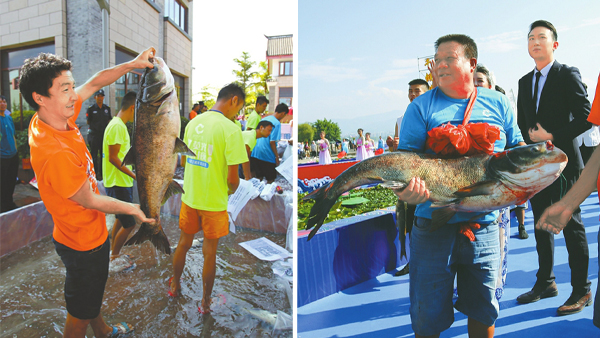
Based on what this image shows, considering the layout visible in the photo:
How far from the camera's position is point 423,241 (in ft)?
4.93

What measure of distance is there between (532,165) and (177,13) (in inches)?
92.4

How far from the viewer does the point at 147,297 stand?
2465mm

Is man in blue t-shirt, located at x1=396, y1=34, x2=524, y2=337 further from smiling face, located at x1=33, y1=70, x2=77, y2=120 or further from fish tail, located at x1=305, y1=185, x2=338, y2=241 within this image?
smiling face, located at x1=33, y1=70, x2=77, y2=120

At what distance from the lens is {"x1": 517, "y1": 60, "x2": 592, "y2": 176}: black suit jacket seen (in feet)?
5.12

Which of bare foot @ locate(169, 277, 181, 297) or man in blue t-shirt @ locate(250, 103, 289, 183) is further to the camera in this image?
man in blue t-shirt @ locate(250, 103, 289, 183)

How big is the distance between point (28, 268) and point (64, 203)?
4.24 feet

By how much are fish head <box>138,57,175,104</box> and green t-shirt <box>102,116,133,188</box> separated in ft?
1.06

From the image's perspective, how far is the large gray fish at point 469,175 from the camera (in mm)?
1236

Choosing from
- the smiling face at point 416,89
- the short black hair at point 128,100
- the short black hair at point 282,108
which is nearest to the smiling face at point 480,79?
the smiling face at point 416,89

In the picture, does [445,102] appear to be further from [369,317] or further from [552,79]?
[369,317]

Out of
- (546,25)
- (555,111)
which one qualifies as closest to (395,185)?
(555,111)

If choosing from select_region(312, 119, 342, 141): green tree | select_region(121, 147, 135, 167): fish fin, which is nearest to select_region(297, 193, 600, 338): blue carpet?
select_region(121, 147, 135, 167): fish fin

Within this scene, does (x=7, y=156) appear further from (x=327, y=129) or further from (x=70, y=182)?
(x=327, y=129)

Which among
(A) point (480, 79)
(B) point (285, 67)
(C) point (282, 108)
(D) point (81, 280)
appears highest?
(B) point (285, 67)
